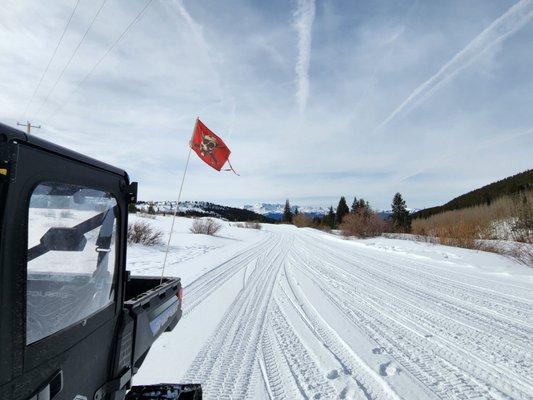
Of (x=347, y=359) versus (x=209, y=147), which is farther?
(x=209, y=147)

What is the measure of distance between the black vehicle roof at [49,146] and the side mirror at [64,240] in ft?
1.10

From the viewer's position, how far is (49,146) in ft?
4.62

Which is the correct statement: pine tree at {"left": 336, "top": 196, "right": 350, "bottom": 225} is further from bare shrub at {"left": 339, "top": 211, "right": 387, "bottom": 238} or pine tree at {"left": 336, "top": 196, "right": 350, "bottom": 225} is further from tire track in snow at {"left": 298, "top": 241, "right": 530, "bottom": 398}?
tire track in snow at {"left": 298, "top": 241, "right": 530, "bottom": 398}

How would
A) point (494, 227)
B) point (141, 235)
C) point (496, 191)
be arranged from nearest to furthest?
point (494, 227)
point (141, 235)
point (496, 191)

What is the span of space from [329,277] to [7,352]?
351 inches

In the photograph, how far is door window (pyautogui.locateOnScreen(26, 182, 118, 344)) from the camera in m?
1.45

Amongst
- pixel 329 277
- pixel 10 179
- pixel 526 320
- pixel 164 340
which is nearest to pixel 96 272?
pixel 10 179

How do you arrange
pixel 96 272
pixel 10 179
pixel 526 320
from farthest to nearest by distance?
pixel 526 320 → pixel 96 272 → pixel 10 179

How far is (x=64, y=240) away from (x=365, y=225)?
3579 cm

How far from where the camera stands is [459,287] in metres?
8.38

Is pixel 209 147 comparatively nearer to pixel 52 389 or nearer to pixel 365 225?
pixel 52 389

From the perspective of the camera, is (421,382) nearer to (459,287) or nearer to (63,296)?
(63,296)

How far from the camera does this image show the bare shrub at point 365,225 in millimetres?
35500

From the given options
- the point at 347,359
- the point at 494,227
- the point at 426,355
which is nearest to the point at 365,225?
the point at 494,227
